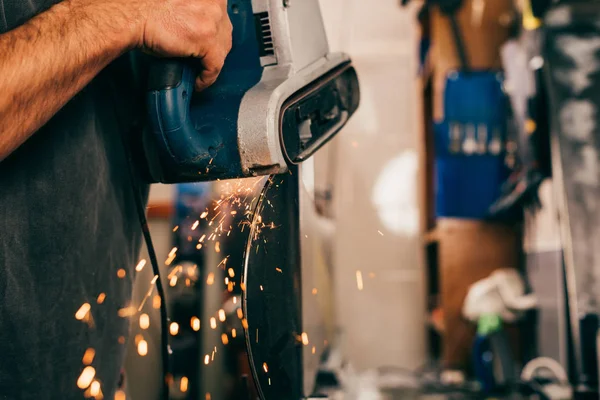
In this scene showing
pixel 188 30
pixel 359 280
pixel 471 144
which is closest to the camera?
pixel 188 30

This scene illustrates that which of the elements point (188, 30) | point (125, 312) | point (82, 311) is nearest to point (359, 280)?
point (125, 312)

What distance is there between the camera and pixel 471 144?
2.58 m

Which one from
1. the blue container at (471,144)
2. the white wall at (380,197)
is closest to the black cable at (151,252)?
the blue container at (471,144)

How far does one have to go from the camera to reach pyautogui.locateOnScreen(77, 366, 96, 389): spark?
74cm

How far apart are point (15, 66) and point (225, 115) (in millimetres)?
288

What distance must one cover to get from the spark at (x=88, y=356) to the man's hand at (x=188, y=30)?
45cm

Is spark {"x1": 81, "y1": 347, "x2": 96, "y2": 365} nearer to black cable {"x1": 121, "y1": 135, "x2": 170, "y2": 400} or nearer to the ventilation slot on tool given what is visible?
black cable {"x1": 121, "y1": 135, "x2": 170, "y2": 400}

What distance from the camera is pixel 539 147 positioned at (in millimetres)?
1855

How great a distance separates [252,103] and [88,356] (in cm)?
46

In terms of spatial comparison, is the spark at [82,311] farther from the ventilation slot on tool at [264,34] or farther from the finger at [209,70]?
the ventilation slot on tool at [264,34]

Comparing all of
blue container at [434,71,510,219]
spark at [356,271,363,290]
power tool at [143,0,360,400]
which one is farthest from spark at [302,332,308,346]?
spark at [356,271,363,290]

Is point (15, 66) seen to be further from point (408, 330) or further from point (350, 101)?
point (408, 330)

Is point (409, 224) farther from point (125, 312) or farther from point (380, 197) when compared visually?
point (125, 312)

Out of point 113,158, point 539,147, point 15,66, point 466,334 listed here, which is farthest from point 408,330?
point 15,66
